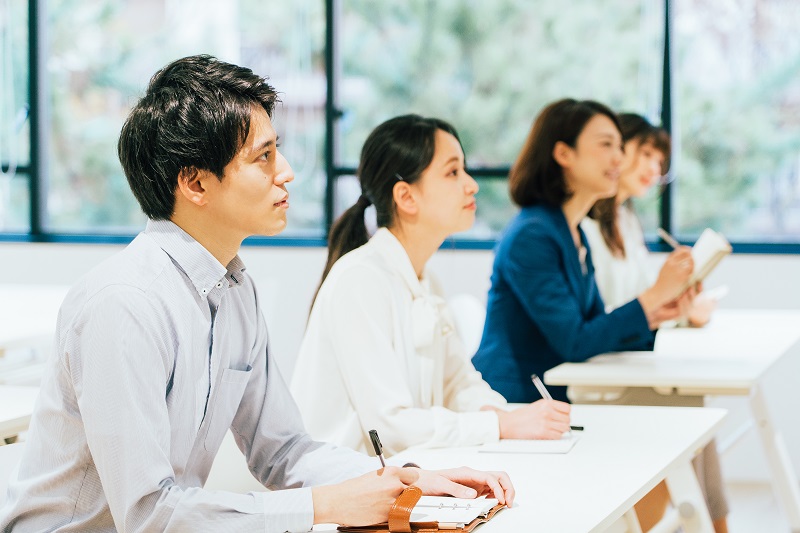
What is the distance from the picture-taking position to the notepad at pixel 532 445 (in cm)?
192

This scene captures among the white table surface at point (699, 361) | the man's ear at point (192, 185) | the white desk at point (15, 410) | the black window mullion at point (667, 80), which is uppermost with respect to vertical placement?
the black window mullion at point (667, 80)

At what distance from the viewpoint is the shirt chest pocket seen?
4.96 feet

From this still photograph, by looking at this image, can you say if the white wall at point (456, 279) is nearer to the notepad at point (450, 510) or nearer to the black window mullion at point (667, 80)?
the black window mullion at point (667, 80)

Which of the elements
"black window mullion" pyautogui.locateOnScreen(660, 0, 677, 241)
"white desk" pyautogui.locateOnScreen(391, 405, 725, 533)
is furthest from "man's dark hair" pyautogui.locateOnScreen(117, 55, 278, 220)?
"black window mullion" pyautogui.locateOnScreen(660, 0, 677, 241)

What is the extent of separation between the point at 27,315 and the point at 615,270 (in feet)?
6.69

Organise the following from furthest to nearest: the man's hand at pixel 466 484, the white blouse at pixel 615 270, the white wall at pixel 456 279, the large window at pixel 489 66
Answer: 1. the large window at pixel 489 66
2. the white wall at pixel 456 279
3. the white blouse at pixel 615 270
4. the man's hand at pixel 466 484

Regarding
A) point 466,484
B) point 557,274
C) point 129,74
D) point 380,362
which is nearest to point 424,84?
point 129,74

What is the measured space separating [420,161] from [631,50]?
2.70 metres

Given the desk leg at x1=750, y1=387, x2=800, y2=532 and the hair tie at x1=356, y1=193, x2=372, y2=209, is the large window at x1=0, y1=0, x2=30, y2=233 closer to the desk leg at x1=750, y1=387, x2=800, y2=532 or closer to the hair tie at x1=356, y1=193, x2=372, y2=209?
the hair tie at x1=356, y1=193, x2=372, y2=209

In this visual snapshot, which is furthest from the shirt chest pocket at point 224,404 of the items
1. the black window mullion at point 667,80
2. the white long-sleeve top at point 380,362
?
the black window mullion at point 667,80

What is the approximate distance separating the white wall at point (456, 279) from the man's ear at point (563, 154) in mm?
1415

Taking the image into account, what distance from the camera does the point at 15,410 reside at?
6.91 feet

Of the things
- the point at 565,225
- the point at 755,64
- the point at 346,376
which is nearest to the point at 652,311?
the point at 565,225

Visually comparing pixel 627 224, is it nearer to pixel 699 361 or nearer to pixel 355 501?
pixel 699 361
